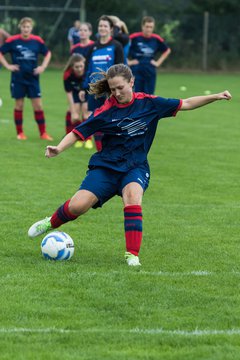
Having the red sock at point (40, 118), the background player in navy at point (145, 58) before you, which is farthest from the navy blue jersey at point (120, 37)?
the background player in navy at point (145, 58)

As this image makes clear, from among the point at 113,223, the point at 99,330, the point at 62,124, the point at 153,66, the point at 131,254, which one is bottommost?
the point at 62,124

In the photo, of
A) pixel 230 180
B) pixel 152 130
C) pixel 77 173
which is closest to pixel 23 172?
pixel 77 173

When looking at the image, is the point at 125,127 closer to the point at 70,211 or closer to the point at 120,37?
the point at 70,211

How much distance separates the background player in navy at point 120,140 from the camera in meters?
6.77

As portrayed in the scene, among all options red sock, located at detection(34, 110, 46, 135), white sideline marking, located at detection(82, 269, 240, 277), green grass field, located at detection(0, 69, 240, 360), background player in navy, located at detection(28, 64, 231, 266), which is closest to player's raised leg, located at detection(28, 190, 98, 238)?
background player in navy, located at detection(28, 64, 231, 266)

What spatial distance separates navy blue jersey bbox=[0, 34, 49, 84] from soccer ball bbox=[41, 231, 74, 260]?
852 centimetres

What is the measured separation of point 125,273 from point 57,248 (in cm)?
63

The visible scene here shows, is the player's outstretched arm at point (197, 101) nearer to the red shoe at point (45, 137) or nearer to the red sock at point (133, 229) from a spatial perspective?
the red sock at point (133, 229)

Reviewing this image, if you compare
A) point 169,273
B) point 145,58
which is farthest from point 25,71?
point 169,273

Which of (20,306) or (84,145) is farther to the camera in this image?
(84,145)

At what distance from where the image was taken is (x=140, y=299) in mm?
5637

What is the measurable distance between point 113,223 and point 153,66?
9470 mm

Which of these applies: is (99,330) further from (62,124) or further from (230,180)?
(62,124)

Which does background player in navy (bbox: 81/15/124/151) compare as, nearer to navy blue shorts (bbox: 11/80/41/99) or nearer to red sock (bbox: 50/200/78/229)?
navy blue shorts (bbox: 11/80/41/99)
